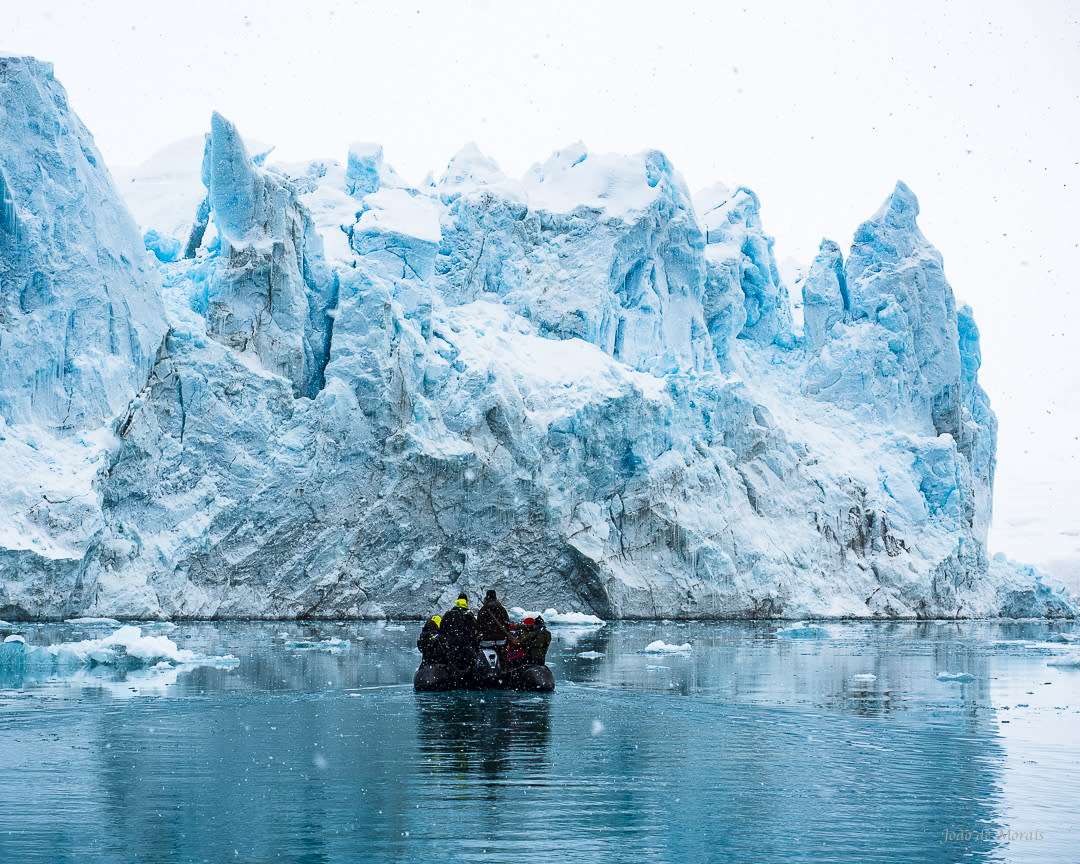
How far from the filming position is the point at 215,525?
3706cm

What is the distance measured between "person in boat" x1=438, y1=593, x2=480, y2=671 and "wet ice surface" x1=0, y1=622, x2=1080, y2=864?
1.90 feet

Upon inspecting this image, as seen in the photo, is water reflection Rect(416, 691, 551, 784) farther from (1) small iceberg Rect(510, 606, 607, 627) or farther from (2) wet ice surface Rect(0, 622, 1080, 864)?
(1) small iceberg Rect(510, 606, 607, 627)

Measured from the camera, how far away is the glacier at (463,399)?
3503cm

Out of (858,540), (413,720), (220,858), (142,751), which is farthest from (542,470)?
(220,858)

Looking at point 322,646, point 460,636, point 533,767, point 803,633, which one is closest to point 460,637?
point 460,636

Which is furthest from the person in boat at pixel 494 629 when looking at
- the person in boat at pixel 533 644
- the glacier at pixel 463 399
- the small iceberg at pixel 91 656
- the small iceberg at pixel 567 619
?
the small iceberg at pixel 567 619

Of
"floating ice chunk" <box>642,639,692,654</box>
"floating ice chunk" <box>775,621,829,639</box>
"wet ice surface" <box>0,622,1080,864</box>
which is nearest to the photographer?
"wet ice surface" <box>0,622,1080,864</box>

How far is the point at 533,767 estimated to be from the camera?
983cm

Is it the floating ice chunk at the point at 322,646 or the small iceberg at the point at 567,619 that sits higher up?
the floating ice chunk at the point at 322,646

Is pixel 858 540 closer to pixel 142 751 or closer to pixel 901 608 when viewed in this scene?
pixel 901 608

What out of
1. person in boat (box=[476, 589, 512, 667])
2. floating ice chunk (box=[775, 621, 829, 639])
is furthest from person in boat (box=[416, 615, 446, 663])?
floating ice chunk (box=[775, 621, 829, 639])

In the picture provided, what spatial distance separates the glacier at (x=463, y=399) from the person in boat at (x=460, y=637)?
62.4 feet

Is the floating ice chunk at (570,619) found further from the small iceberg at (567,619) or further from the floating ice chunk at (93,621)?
the floating ice chunk at (93,621)

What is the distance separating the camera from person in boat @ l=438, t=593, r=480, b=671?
16141 millimetres
